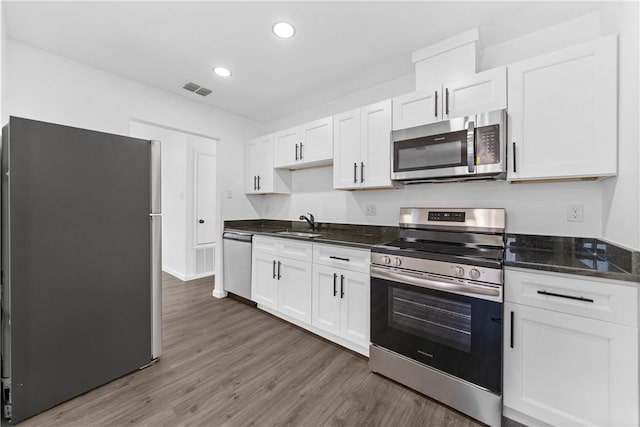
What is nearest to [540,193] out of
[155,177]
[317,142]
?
[317,142]

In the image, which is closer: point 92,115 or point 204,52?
point 204,52

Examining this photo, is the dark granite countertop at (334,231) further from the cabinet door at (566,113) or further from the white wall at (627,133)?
the white wall at (627,133)

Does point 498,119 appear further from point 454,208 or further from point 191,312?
point 191,312

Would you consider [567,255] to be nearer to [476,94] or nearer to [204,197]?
[476,94]

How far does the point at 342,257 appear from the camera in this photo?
87.4 inches

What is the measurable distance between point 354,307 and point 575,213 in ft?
5.66

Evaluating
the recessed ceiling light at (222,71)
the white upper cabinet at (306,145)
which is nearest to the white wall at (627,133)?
the white upper cabinet at (306,145)

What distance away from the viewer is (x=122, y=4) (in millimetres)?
1717

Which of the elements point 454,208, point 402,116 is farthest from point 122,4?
point 454,208

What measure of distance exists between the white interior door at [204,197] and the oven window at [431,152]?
352 cm

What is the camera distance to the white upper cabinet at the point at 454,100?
1790mm

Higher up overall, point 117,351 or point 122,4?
point 122,4

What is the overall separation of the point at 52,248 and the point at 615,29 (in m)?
3.61

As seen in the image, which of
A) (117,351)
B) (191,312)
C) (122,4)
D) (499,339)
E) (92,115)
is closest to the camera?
(499,339)
